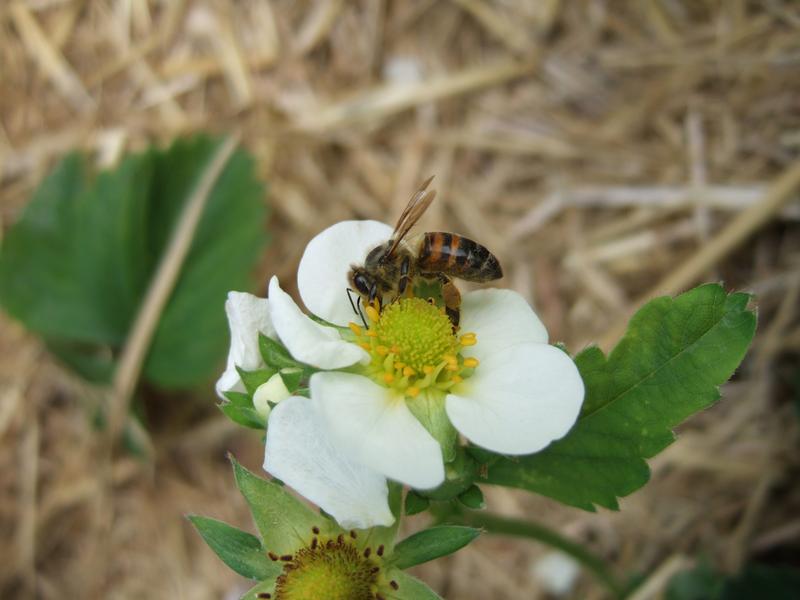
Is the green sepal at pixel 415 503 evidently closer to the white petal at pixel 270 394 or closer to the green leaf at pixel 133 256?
the white petal at pixel 270 394

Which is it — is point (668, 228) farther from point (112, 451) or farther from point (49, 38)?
point (49, 38)

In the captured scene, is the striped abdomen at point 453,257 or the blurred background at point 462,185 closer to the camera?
the striped abdomen at point 453,257

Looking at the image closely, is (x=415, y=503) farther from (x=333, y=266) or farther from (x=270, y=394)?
(x=333, y=266)

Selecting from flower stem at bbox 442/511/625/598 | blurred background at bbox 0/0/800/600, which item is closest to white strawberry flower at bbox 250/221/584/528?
flower stem at bbox 442/511/625/598

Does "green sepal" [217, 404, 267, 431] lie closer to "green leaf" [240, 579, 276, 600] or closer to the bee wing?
"green leaf" [240, 579, 276, 600]

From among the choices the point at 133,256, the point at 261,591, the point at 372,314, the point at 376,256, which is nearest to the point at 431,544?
the point at 261,591

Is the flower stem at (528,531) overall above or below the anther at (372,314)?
below

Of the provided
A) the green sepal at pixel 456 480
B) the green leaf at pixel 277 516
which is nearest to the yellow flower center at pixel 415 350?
the green sepal at pixel 456 480
